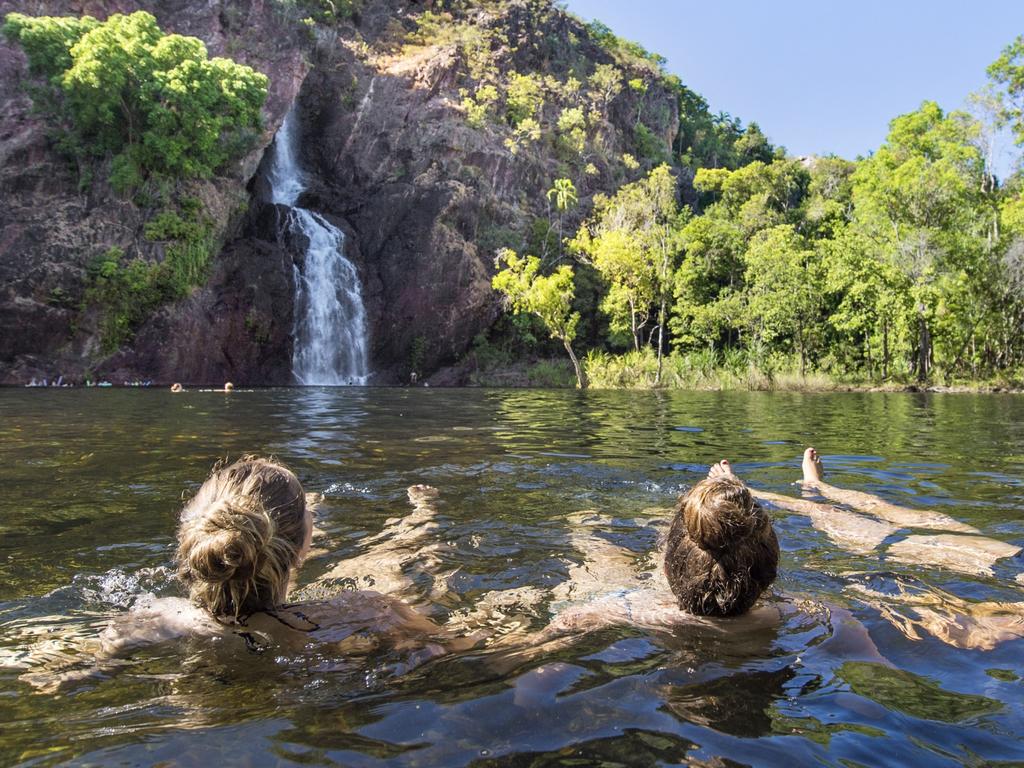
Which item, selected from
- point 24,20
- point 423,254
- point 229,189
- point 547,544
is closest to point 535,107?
point 423,254

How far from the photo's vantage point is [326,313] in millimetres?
39469

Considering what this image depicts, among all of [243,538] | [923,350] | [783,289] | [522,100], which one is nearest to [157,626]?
[243,538]

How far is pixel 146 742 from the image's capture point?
7.48ft

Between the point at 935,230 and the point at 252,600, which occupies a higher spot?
the point at 935,230

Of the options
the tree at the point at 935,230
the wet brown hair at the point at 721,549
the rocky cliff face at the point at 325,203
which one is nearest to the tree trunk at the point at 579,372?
the rocky cliff face at the point at 325,203

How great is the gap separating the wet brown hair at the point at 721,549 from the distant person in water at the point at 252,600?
3.39 ft

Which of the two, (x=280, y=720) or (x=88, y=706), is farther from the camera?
(x=88, y=706)

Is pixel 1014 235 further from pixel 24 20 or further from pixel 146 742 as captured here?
pixel 24 20

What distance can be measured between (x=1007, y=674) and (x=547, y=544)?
117 inches

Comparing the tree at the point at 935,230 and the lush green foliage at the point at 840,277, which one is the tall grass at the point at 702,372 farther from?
the tree at the point at 935,230

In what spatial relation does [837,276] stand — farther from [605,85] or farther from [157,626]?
[157,626]

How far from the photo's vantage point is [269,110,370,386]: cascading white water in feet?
128

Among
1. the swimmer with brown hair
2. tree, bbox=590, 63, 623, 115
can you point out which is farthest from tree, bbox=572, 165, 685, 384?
the swimmer with brown hair

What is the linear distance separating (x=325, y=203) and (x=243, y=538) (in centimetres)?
4423
